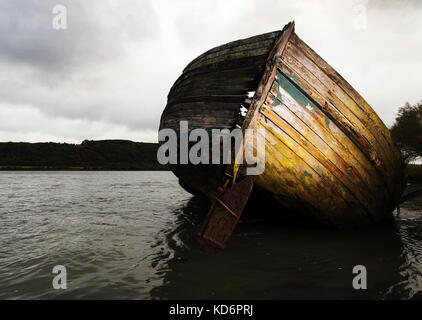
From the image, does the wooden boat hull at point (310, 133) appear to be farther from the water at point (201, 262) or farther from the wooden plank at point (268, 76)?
the water at point (201, 262)

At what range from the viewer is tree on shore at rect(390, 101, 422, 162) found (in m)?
20.5

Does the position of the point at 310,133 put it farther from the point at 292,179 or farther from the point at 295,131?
the point at 292,179

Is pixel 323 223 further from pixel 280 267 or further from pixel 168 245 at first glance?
pixel 168 245
